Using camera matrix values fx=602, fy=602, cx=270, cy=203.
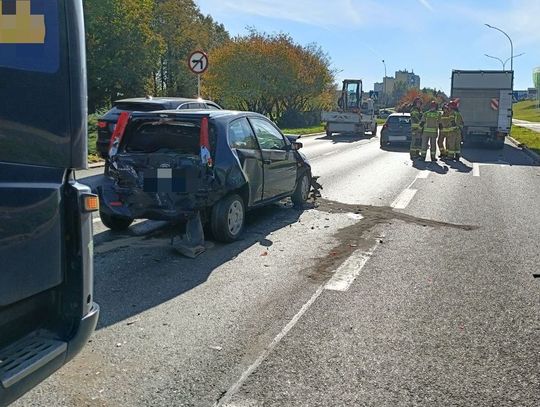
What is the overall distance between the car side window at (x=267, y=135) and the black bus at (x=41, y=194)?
18.3ft

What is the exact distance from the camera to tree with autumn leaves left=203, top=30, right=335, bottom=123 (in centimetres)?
4453

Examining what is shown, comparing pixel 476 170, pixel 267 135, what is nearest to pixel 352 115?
pixel 476 170

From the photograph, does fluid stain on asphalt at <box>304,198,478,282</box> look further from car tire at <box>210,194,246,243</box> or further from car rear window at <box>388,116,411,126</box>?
car rear window at <box>388,116,411,126</box>

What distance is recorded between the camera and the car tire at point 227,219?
711 cm

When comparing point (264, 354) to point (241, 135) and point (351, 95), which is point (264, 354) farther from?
point (351, 95)

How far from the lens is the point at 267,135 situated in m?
8.62

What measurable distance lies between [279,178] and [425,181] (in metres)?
6.58

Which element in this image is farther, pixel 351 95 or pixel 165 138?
pixel 351 95

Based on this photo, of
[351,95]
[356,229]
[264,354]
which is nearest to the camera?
[264,354]

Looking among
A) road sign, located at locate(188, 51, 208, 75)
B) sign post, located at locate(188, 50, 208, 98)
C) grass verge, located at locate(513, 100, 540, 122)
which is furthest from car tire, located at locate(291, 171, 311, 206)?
grass verge, located at locate(513, 100, 540, 122)

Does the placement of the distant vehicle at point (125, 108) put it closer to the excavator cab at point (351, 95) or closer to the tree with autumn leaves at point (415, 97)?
the tree with autumn leaves at point (415, 97)

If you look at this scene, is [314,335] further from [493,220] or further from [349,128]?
[349,128]

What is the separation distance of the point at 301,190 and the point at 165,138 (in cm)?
Result: 336

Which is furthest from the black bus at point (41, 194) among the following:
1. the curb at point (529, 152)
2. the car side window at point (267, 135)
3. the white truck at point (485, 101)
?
the white truck at point (485, 101)
